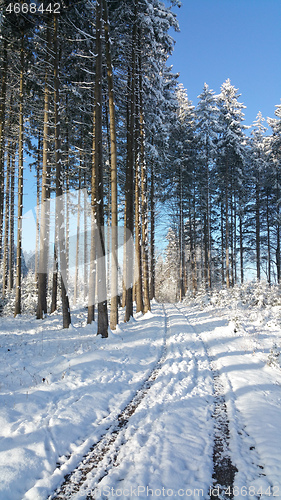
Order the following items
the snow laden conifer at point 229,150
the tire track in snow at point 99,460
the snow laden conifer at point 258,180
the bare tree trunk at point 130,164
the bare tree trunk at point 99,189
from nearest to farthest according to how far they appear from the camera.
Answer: the tire track in snow at point 99,460 → the bare tree trunk at point 99,189 → the bare tree trunk at point 130,164 → the snow laden conifer at point 229,150 → the snow laden conifer at point 258,180

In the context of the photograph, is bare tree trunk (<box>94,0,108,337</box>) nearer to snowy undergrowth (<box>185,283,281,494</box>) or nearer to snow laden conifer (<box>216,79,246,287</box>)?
snowy undergrowth (<box>185,283,281,494</box>)

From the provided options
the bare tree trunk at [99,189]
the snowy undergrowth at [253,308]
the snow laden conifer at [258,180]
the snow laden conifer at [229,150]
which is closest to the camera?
the snowy undergrowth at [253,308]

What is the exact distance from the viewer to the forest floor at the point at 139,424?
2.94 m

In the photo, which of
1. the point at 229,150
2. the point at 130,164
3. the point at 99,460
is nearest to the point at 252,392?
the point at 99,460

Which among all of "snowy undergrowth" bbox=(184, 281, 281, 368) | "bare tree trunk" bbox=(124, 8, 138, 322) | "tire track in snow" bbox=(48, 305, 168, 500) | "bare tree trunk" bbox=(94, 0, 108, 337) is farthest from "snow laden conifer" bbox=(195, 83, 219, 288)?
"tire track in snow" bbox=(48, 305, 168, 500)

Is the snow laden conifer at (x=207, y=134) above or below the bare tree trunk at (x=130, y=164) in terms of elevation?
above

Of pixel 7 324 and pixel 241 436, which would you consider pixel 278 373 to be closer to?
pixel 241 436

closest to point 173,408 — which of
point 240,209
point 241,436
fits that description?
point 241,436

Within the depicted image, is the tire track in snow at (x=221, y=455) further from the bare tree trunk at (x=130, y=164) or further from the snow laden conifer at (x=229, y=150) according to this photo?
the snow laden conifer at (x=229, y=150)

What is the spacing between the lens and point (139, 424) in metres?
4.14

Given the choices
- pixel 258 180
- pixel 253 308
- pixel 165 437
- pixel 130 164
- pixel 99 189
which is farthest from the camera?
pixel 258 180

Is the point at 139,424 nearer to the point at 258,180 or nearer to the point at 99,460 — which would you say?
the point at 99,460

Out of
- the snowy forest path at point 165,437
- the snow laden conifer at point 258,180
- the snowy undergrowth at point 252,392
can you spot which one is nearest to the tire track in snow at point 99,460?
the snowy forest path at point 165,437

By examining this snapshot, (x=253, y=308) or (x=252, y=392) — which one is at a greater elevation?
(x=253, y=308)
